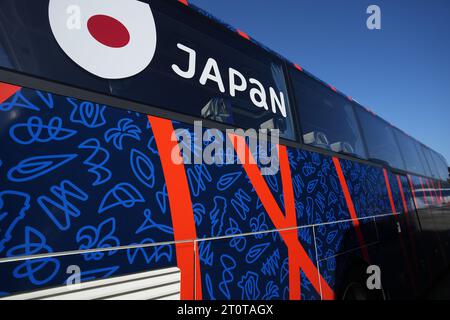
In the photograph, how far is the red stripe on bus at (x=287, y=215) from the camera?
5.78 feet

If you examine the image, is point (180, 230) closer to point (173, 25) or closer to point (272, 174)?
point (272, 174)

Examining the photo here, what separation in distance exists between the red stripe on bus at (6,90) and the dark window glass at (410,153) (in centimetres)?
555

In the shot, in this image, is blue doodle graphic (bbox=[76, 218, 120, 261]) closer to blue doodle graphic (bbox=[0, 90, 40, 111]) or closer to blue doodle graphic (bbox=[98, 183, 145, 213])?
blue doodle graphic (bbox=[98, 183, 145, 213])

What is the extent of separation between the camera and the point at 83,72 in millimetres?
1158

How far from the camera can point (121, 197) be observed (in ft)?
3.70

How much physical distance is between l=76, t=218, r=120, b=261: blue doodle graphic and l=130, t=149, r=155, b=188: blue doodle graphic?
0.22 meters

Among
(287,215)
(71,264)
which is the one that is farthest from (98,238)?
(287,215)

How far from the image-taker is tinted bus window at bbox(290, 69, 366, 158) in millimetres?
2520

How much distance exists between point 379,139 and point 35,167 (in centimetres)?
431

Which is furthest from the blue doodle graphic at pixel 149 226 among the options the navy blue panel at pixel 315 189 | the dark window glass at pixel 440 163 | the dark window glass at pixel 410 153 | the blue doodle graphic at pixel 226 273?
the dark window glass at pixel 440 163

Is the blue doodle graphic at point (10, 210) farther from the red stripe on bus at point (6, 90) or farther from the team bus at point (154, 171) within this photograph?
the red stripe on bus at point (6, 90)

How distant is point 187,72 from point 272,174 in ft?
3.00

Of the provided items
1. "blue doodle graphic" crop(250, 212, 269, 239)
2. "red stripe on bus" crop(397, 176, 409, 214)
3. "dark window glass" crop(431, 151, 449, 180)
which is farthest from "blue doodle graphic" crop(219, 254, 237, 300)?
"dark window glass" crop(431, 151, 449, 180)
